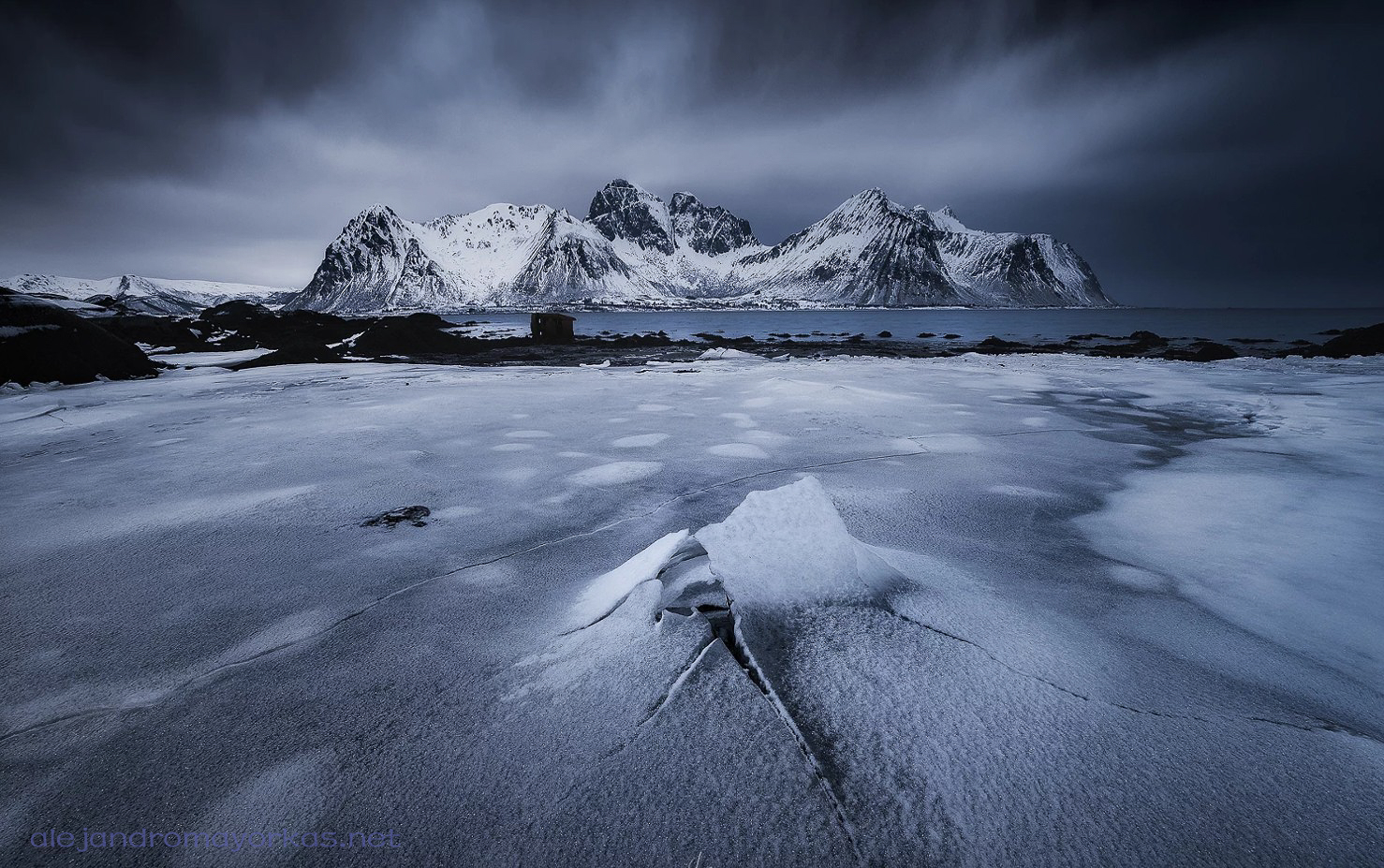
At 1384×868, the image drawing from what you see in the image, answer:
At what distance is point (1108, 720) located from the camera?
127 cm

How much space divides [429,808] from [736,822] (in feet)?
2.01

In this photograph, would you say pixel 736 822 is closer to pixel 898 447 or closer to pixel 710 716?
pixel 710 716

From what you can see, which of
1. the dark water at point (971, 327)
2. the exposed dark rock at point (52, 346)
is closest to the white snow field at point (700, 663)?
the exposed dark rock at point (52, 346)

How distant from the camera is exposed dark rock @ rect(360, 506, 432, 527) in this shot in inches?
98.0

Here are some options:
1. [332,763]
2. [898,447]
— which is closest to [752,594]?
[332,763]

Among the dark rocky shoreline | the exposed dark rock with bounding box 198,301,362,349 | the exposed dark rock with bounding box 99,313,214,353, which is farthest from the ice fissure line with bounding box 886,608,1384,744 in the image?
the exposed dark rock with bounding box 198,301,362,349

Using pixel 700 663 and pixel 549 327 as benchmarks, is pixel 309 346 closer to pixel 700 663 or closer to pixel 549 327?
pixel 549 327

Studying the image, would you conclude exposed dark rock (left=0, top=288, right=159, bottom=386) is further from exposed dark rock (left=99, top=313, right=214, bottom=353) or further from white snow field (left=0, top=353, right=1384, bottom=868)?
exposed dark rock (left=99, top=313, right=214, bottom=353)

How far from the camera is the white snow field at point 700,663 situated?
1022mm

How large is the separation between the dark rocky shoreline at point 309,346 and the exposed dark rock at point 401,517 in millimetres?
9200

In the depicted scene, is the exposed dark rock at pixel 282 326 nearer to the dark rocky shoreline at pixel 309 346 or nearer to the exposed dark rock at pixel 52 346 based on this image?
the dark rocky shoreline at pixel 309 346

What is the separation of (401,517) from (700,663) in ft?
6.10

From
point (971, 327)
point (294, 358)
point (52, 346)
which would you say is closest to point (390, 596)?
point (52, 346)

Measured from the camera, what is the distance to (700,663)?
4.60ft
